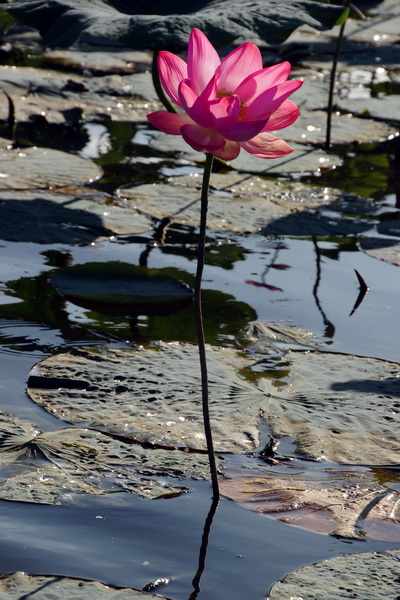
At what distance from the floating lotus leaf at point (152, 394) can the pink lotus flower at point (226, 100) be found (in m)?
0.57

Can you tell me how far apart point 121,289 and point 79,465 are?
3.07 feet

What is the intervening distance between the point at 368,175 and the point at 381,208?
0.54 meters

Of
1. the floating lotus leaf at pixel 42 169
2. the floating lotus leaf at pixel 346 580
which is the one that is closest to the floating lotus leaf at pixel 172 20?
the floating lotus leaf at pixel 42 169

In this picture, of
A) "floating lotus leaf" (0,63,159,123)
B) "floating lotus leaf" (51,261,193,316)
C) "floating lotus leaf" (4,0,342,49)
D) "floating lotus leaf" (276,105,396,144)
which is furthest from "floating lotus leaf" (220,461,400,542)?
"floating lotus leaf" (276,105,396,144)

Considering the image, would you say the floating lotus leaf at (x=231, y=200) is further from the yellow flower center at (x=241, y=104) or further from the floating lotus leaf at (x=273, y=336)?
the yellow flower center at (x=241, y=104)

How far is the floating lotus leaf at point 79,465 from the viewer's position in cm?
140

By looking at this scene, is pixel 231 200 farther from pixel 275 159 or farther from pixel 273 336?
pixel 273 336

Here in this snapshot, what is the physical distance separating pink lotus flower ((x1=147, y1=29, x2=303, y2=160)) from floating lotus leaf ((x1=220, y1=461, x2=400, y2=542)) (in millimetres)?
580

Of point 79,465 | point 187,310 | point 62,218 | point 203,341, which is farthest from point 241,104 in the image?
point 62,218

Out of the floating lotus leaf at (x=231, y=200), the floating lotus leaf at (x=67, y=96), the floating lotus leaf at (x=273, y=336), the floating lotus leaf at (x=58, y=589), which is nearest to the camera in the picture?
the floating lotus leaf at (x=58, y=589)

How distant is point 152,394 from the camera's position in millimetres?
1749

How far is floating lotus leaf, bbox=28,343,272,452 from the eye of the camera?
1626mm

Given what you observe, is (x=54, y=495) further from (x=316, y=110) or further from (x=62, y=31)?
(x=316, y=110)

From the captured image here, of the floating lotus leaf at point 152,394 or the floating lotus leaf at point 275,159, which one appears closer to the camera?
the floating lotus leaf at point 152,394
